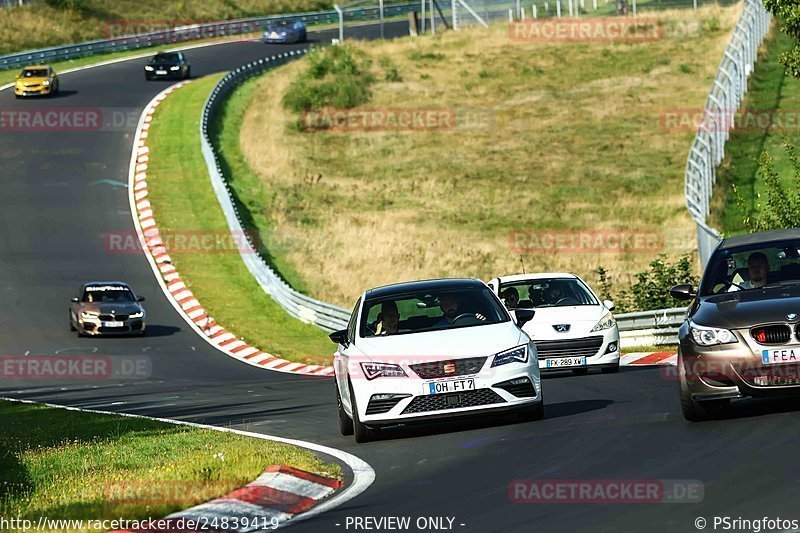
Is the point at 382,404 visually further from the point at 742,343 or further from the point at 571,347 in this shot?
the point at 571,347

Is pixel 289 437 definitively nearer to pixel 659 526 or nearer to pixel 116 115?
pixel 659 526

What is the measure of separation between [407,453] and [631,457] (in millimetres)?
2353

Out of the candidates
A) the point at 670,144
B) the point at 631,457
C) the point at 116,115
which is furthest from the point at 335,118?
the point at 631,457

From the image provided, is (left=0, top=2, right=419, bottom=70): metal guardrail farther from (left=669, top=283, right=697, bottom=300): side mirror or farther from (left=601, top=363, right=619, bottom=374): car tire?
(left=669, top=283, right=697, bottom=300): side mirror

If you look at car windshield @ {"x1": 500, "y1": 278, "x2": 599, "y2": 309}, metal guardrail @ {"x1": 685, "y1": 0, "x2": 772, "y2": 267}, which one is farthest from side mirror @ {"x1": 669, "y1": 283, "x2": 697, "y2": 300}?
metal guardrail @ {"x1": 685, "y1": 0, "x2": 772, "y2": 267}

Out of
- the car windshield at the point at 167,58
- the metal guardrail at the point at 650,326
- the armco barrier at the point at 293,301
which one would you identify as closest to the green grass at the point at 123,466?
the metal guardrail at the point at 650,326

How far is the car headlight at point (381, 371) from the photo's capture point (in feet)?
43.2

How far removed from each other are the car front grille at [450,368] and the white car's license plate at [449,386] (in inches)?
2.8

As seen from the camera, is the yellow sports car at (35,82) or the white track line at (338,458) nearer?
the white track line at (338,458)

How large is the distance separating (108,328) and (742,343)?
21.8 meters

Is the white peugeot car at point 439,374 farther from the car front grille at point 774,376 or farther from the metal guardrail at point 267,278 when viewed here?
the metal guardrail at point 267,278

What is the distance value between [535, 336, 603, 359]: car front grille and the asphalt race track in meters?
0.37

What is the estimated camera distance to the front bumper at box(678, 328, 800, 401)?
1159 centimetres

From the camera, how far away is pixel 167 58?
207ft
